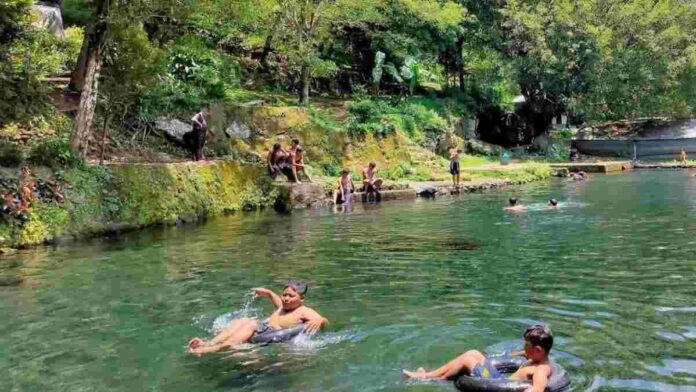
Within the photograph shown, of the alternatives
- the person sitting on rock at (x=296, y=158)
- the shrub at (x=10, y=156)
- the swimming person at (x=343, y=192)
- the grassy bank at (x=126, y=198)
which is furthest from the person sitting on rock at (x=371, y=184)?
the shrub at (x=10, y=156)

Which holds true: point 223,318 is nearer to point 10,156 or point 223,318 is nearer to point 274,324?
point 274,324

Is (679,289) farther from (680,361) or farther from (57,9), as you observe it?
(57,9)

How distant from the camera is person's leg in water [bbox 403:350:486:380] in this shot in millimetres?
6965

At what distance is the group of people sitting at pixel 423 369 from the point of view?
661 cm

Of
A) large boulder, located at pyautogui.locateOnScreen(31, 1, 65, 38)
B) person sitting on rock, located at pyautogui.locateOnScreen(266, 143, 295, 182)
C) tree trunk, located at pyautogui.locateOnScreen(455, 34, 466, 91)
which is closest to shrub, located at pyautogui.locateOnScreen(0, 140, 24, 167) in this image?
person sitting on rock, located at pyautogui.locateOnScreen(266, 143, 295, 182)

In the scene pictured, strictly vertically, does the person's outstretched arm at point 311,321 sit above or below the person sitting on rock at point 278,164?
below

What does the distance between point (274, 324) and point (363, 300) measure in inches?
89.1

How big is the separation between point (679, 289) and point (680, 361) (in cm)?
346

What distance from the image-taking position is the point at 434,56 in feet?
143

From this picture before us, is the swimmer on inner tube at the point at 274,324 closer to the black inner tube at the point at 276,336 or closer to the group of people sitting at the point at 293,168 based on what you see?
the black inner tube at the point at 276,336

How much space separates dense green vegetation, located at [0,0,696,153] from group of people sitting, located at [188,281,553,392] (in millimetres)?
17785

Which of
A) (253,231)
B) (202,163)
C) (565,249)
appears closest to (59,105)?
(202,163)

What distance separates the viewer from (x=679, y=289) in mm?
10492

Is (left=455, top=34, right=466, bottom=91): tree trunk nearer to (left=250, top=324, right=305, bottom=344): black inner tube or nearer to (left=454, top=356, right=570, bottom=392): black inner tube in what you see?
(left=250, top=324, right=305, bottom=344): black inner tube
